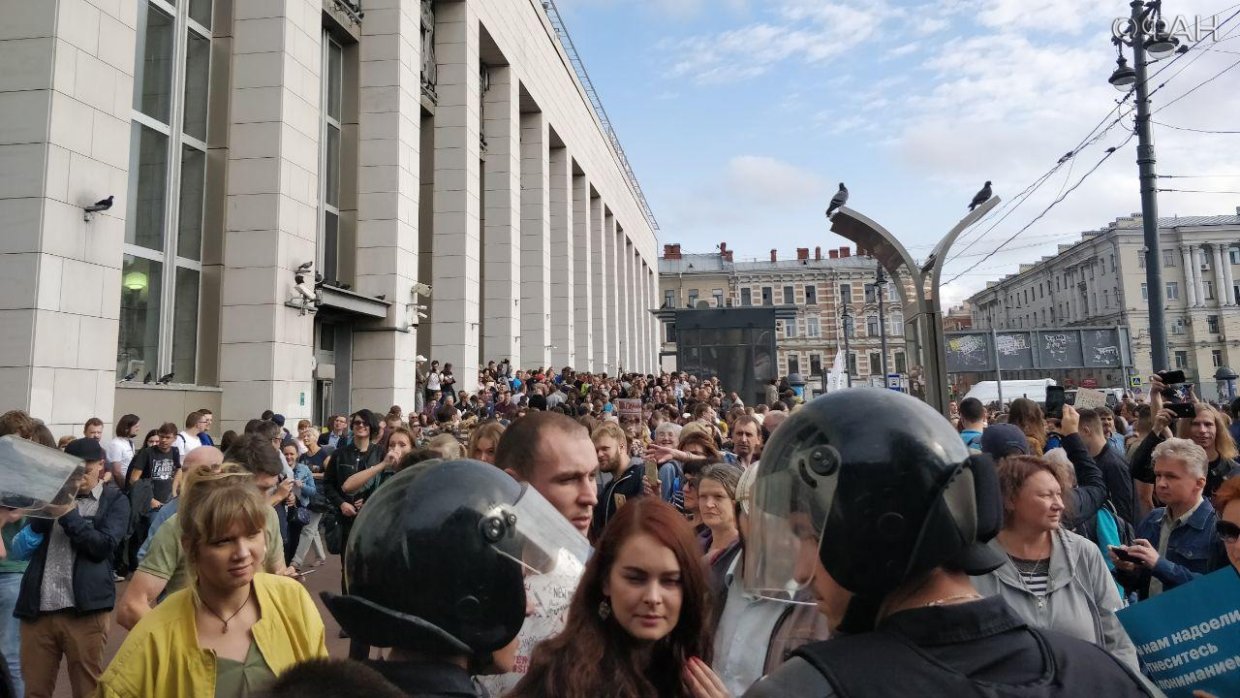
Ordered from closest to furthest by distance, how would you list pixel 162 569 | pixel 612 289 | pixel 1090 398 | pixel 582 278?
pixel 162 569 → pixel 1090 398 → pixel 582 278 → pixel 612 289

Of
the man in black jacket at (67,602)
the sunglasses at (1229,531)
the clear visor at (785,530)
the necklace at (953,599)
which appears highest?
the clear visor at (785,530)

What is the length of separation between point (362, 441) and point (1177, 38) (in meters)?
12.2

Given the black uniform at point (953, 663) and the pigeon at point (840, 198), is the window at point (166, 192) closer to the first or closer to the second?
the pigeon at point (840, 198)

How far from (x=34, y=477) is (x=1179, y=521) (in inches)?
206

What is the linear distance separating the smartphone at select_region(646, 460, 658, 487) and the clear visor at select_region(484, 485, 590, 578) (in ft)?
13.9

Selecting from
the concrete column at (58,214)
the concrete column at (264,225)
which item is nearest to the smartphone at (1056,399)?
the concrete column at (58,214)

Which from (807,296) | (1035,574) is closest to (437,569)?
(1035,574)

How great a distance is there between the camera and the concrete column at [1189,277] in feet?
220

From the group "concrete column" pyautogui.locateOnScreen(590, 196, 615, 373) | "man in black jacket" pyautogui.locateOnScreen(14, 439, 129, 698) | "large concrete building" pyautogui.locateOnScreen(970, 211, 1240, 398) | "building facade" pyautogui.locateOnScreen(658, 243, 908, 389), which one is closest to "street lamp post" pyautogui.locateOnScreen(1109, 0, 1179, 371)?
"man in black jacket" pyautogui.locateOnScreen(14, 439, 129, 698)

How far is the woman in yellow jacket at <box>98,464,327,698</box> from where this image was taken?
2494 mm

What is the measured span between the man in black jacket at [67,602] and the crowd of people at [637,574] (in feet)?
0.04

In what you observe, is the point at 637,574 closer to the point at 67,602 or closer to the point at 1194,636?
the point at 1194,636

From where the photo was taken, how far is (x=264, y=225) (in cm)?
1327

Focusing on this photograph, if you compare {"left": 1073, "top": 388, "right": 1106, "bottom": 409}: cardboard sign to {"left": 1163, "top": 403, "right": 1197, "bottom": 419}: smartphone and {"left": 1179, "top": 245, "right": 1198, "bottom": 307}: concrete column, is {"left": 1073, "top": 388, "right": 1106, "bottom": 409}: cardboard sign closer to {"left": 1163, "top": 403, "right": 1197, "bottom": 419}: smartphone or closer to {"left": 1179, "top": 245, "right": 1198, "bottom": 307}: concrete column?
{"left": 1163, "top": 403, "right": 1197, "bottom": 419}: smartphone
